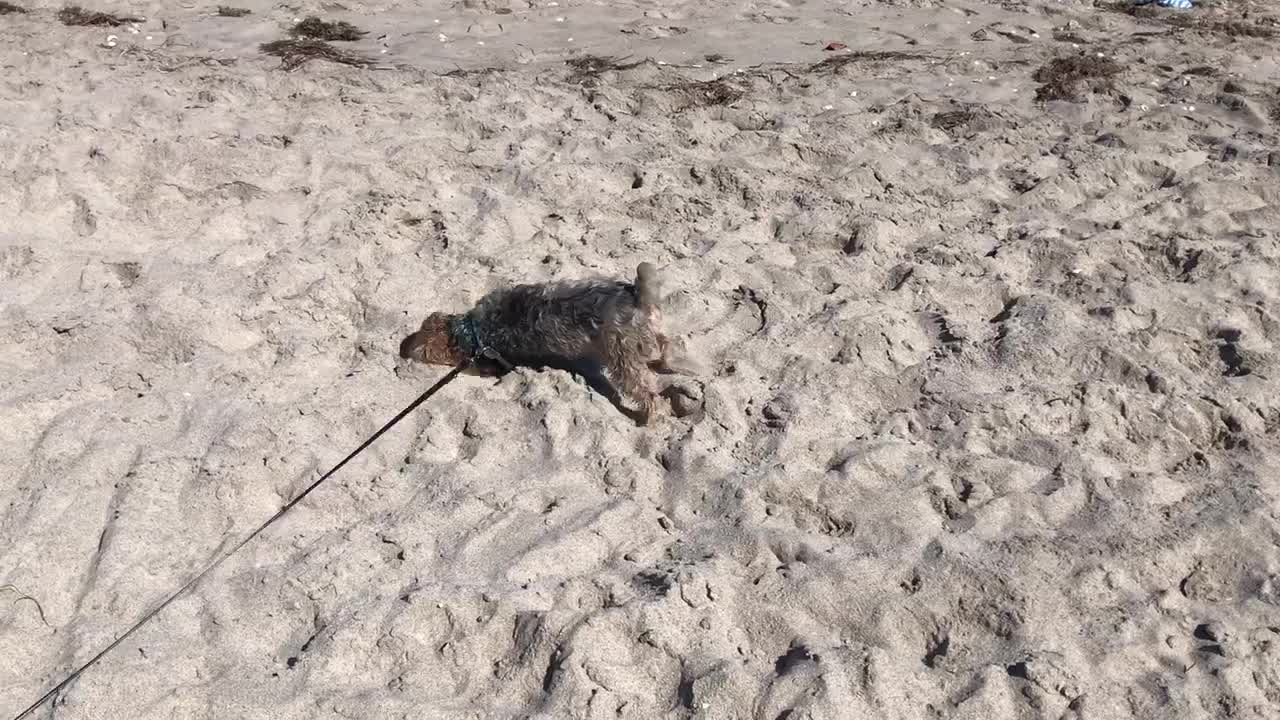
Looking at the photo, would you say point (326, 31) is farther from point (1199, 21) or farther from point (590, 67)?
point (1199, 21)

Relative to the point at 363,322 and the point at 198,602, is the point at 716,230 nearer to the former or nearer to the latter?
the point at 363,322

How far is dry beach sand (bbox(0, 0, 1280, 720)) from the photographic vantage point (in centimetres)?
336

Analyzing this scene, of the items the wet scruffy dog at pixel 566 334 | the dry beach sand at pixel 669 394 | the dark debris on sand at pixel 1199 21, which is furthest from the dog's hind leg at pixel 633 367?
the dark debris on sand at pixel 1199 21

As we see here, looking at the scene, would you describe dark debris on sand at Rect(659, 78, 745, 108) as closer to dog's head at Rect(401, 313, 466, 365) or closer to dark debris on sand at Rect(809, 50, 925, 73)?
dark debris on sand at Rect(809, 50, 925, 73)

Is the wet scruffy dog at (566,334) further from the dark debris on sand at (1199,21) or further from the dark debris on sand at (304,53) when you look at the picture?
the dark debris on sand at (1199,21)

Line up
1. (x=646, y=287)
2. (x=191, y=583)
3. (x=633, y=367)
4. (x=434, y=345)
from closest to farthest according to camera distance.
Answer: (x=191, y=583) → (x=646, y=287) → (x=633, y=367) → (x=434, y=345)

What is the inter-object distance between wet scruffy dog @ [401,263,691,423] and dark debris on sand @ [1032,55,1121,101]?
168 inches

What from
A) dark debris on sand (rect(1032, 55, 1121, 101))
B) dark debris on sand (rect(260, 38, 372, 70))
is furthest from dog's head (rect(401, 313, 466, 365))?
dark debris on sand (rect(1032, 55, 1121, 101))

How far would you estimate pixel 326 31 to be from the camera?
28.2ft

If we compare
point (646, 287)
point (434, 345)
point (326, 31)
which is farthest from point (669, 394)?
point (326, 31)

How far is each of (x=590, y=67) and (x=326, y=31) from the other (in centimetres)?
248

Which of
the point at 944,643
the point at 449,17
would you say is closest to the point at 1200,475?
the point at 944,643

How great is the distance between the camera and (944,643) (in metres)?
3.38

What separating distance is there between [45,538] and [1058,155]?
6.09 metres
